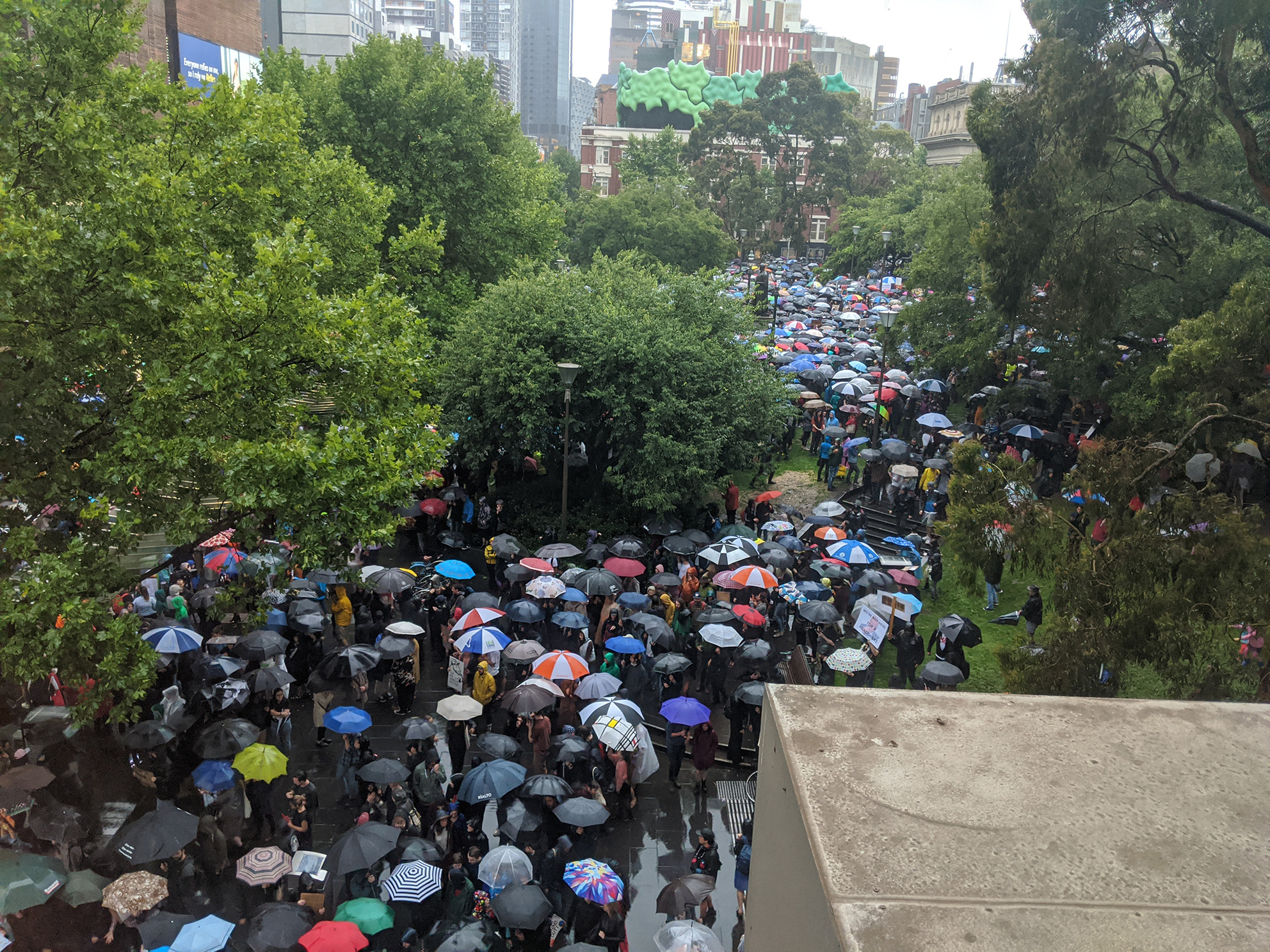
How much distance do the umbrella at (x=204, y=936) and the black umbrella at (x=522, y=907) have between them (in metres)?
2.45

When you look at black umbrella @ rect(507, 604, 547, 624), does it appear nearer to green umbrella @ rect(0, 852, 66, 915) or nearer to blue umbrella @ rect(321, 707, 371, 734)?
blue umbrella @ rect(321, 707, 371, 734)

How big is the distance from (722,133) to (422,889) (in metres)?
77.3

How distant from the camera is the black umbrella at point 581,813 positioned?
34.6 feet

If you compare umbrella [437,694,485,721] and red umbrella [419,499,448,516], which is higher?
umbrella [437,694,485,721]

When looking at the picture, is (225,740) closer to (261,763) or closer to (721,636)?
(261,763)

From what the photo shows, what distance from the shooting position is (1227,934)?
2.52 meters

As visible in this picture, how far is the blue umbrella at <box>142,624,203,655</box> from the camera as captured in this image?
13.5m

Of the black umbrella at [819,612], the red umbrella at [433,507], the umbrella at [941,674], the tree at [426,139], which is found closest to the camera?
the umbrella at [941,674]

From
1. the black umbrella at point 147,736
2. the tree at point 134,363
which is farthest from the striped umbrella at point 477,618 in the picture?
the black umbrella at point 147,736

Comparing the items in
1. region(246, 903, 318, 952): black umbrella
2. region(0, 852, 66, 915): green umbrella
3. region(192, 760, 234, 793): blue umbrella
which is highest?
region(0, 852, 66, 915): green umbrella

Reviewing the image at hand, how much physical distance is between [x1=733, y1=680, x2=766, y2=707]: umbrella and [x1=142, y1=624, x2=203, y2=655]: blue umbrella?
7.86 metres

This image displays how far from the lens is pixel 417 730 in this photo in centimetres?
1217

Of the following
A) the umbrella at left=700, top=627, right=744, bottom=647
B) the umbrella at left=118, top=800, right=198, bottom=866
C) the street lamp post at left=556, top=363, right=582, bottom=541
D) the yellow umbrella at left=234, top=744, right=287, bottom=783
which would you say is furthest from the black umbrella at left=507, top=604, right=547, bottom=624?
the umbrella at left=118, top=800, right=198, bottom=866

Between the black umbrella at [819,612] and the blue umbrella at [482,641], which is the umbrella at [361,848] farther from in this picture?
the black umbrella at [819,612]
